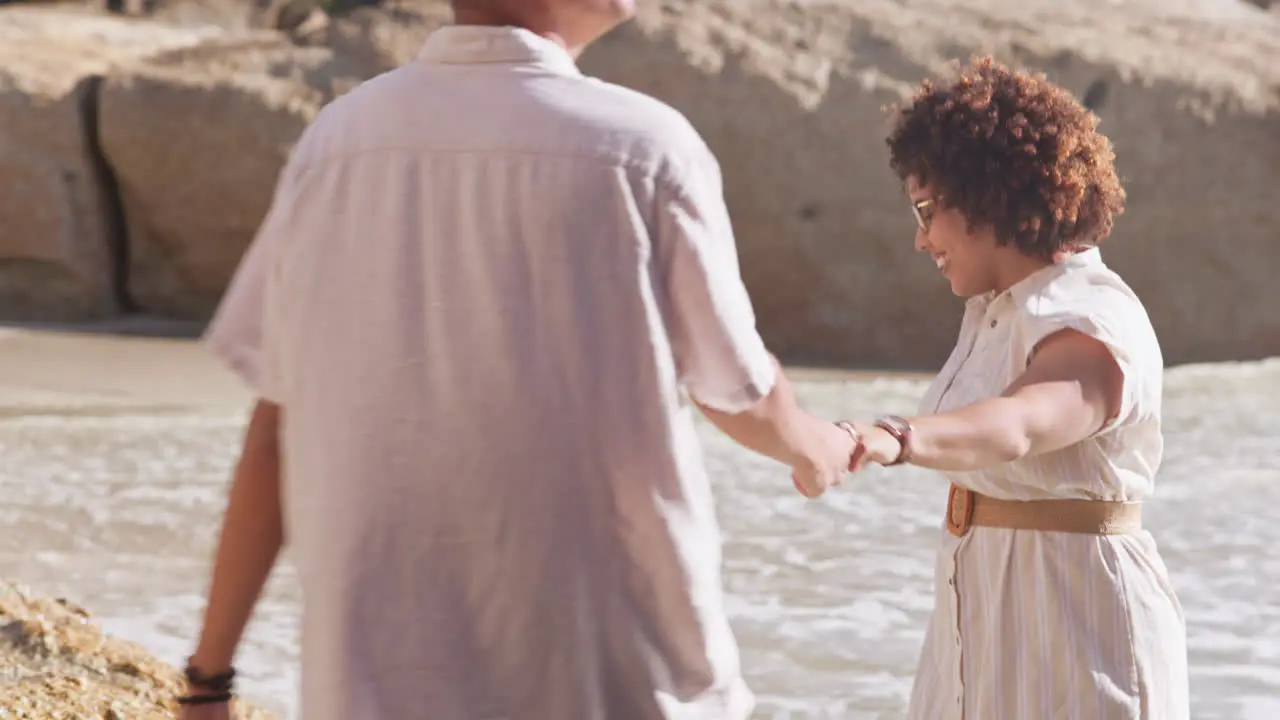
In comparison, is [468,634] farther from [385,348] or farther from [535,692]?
[385,348]

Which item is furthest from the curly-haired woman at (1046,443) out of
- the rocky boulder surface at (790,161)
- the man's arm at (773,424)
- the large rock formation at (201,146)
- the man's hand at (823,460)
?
the large rock formation at (201,146)

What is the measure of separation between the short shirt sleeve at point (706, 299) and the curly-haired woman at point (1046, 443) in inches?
24.8

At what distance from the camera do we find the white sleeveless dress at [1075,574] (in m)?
2.06

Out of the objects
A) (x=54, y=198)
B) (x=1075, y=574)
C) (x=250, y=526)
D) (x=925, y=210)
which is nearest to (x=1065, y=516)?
(x=1075, y=574)

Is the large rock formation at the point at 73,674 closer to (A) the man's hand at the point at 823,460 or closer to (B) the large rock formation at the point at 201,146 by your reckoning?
(A) the man's hand at the point at 823,460

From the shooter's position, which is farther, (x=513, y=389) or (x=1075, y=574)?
(x=1075, y=574)

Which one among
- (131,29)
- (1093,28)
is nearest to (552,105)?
(1093,28)

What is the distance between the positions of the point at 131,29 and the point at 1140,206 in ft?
23.1

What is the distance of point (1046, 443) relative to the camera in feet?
6.38

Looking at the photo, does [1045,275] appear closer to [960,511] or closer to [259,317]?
[960,511]

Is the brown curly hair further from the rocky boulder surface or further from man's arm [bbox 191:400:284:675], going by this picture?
the rocky boulder surface

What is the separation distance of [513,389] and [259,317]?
233 mm

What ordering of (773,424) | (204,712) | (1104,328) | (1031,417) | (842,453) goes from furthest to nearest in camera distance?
1. (1104,328)
2. (1031,417)
3. (842,453)
4. (204,712)
5. (773,424)

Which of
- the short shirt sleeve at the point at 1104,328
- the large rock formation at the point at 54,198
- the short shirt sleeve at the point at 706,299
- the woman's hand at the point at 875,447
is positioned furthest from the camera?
the large rock formation at the point at 54,198
